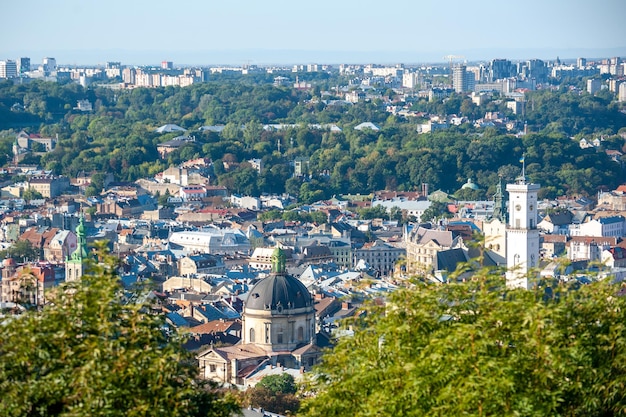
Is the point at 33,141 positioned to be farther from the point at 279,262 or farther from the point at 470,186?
the point at 279,262

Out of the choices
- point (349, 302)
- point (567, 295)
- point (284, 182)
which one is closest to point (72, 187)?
point (284, 182)

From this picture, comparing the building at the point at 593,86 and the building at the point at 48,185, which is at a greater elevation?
the building at the point at 593,86

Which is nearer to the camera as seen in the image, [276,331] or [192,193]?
[276,331]

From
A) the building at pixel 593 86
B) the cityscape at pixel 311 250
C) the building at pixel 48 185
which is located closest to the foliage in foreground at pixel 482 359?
the cityscape at pixel 311 250

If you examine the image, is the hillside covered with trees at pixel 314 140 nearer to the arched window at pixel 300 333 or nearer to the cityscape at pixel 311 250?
the cityscape at pixel 311 250

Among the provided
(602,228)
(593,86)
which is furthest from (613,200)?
(593,86)

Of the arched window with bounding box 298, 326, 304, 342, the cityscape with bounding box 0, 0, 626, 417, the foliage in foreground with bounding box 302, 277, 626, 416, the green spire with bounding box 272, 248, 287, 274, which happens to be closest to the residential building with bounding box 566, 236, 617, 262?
the cityscape with bounding box 0, 0, 626, 417

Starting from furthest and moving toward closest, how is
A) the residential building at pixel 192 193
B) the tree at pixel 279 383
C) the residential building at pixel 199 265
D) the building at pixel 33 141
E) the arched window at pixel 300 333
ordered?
the building at pixel 33 141 → the residential building at pixel 192 193 → the residential building at pixel 199 265 → the arched window at pixel 300 333 → the tree at pixel 279 383

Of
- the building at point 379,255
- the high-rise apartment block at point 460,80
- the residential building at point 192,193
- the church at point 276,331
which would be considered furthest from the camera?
the high-rise apartment block at point 460,80
